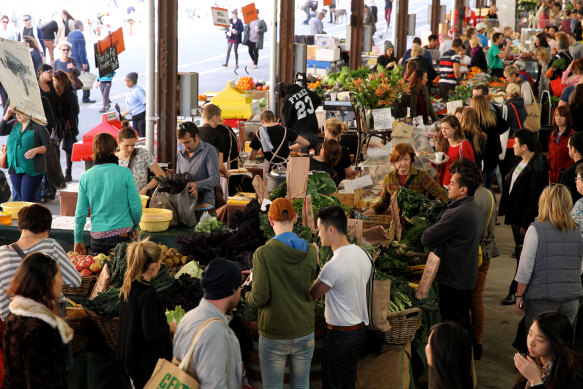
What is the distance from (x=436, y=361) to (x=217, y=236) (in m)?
2.41

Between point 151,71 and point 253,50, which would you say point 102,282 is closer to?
point 151,71

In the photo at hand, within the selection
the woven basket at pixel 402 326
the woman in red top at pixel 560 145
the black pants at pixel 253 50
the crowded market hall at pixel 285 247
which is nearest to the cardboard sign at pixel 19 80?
the crowded market hall at pixel 285 247

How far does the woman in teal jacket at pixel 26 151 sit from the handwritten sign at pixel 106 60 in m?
0.93

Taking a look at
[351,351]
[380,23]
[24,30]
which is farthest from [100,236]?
[380,23]

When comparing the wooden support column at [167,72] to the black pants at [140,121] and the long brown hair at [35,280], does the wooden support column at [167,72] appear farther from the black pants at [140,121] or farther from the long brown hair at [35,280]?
the long brown hair at [35,280]

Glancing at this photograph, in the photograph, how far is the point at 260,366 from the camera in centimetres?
404

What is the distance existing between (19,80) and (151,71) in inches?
145

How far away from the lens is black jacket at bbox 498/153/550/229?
6320mm

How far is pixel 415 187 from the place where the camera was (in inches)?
232

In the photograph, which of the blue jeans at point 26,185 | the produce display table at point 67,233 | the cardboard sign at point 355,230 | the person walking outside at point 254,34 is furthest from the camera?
the person walking outside at point 254,34

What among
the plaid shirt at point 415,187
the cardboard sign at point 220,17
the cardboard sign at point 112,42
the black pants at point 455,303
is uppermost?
the cardboard sign at point 220,17

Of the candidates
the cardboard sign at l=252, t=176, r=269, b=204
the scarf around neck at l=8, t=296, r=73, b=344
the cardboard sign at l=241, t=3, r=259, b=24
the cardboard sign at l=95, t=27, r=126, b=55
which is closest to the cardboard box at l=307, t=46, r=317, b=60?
the cardboard sign at l=241, t=3, r=259, b=24

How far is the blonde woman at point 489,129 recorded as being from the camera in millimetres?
8070

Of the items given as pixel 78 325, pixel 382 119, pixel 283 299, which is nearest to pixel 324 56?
pixel 382 119
